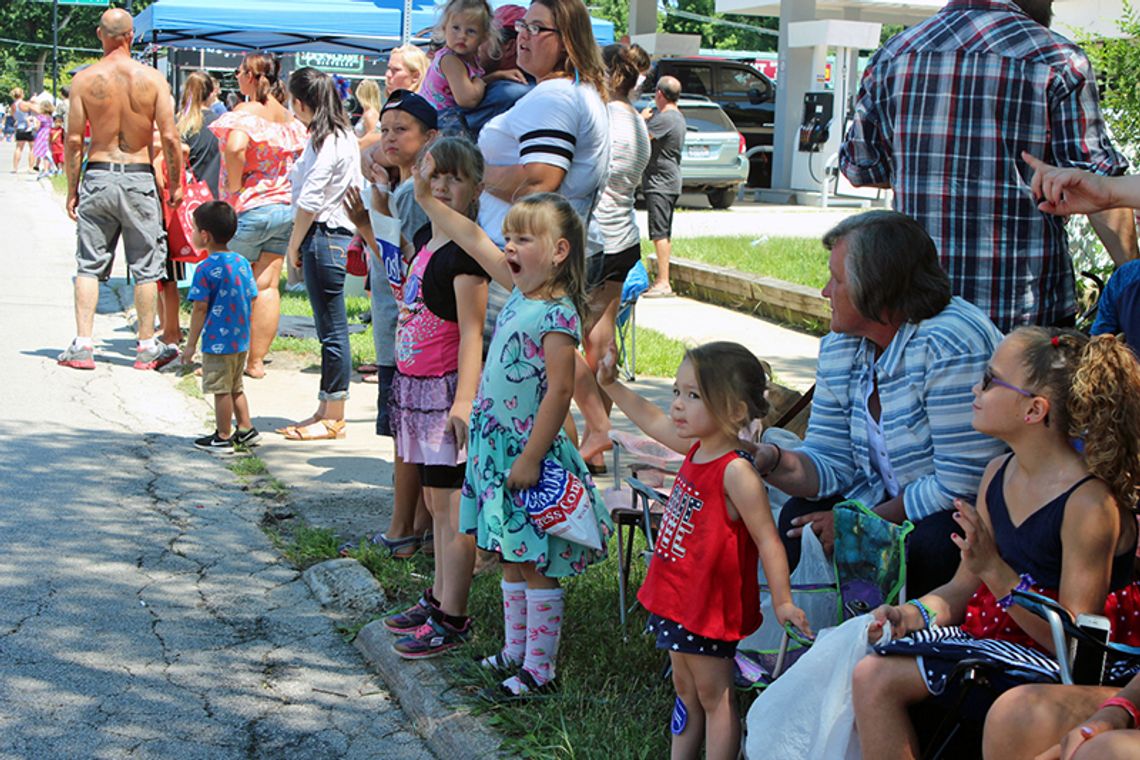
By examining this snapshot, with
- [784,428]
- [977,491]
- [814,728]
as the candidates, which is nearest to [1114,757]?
[814,728]

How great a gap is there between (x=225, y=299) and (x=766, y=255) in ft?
24.7

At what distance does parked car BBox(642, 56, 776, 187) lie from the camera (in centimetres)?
2475

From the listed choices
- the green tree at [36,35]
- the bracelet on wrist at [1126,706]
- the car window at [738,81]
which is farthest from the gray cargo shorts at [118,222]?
the green tree at [36,35]

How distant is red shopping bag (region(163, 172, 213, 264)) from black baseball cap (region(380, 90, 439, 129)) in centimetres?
530

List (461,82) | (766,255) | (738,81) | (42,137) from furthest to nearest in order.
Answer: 1. (42,137)
2. (738,81)
3. (766,255)
4. (461,82)

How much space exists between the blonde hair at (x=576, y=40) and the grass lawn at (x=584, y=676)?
1.83 m

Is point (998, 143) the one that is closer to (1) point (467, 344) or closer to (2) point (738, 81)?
(1) point (467, 344)

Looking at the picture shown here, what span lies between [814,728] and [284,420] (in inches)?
216

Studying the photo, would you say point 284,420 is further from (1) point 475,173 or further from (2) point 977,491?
(2) point 977,491

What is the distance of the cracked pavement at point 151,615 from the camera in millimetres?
4031

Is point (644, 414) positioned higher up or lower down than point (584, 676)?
higher up

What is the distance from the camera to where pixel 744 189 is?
81.8ft

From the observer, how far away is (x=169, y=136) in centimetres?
958

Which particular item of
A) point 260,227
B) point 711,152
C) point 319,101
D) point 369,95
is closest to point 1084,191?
point 319,101
